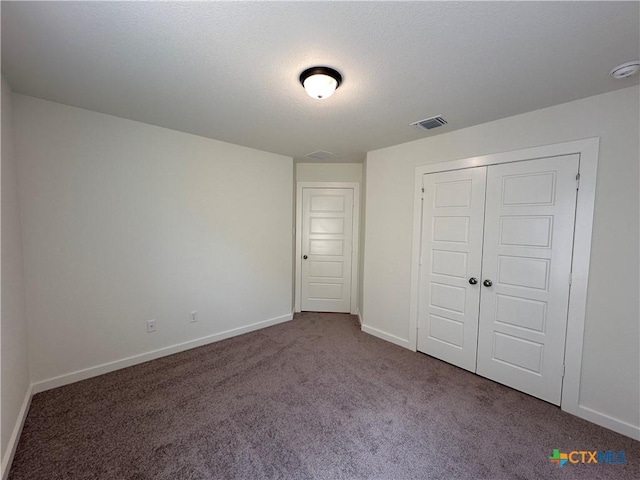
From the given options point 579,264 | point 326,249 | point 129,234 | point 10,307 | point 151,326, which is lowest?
point 151,326

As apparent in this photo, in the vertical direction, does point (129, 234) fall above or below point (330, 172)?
below

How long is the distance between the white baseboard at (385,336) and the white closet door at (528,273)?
813mm

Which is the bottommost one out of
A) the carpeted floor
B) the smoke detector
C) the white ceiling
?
the carpeted floor

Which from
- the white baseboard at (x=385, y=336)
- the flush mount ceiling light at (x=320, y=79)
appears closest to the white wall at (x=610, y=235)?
the white baseboard at (x=385, y=336)

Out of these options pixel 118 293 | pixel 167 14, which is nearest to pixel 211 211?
pixel 118 293

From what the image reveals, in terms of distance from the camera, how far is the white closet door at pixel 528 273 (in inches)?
81.6

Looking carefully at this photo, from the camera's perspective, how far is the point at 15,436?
5.37ft

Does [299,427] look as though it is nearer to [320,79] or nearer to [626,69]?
[320,79]

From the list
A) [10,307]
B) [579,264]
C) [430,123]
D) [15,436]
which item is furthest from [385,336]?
[10,307]

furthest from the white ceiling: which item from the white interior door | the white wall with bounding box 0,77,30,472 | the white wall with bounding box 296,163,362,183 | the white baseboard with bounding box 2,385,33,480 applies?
the white baseboard with bounding box 2,385,33,480

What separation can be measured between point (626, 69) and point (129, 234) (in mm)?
4050

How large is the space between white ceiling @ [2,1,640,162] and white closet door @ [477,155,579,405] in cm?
63

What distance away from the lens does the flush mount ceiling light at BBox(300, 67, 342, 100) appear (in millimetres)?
1600

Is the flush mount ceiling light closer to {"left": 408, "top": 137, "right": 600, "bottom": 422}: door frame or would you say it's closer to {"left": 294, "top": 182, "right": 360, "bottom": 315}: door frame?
{"left": 408, "top": 137, "right": 600, "bottom": 422}: door frame
